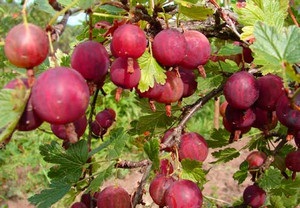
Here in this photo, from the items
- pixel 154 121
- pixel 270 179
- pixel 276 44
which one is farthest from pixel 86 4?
pixel 270 179

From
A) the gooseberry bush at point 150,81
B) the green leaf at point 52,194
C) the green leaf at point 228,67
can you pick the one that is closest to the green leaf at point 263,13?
the gooseberry bush at point 150,81

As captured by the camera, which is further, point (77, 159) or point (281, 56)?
point (77, 159)

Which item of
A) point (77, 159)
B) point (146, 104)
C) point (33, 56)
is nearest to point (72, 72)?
point (33, 56)

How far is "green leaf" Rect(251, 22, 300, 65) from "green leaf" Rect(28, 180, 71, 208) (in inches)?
17.7

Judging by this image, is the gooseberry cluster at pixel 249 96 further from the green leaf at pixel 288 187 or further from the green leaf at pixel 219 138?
the green leaf at pixel 288 187

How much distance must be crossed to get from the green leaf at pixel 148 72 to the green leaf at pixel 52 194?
25cm

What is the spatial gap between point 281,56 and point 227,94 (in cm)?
22

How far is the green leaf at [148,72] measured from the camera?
2.60ft

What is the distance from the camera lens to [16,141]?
181 inches

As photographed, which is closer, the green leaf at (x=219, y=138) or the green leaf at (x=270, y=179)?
the green leaf at (x=270, y=179)

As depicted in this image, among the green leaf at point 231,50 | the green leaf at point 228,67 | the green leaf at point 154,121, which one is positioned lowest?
the green leaf at point 154,121

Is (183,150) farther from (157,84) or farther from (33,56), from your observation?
(33,56)

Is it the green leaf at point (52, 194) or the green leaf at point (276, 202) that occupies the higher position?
the green leaf at point (52, 194)

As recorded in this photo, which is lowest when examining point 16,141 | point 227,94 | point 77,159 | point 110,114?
point 16,141
